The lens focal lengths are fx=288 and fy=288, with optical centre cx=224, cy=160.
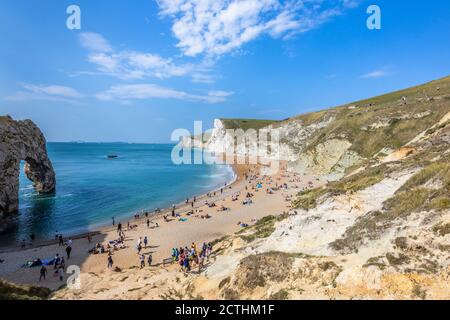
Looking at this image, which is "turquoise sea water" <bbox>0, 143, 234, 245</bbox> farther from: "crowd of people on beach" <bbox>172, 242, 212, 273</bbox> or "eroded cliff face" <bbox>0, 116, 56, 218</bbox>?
"crowd of people on beach" <bbox>172, 242, 212, 273</bbox>

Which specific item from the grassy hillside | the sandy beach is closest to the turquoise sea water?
the sandy beach

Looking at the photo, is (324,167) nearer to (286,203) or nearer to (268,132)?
(286,203)

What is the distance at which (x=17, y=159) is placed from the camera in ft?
147

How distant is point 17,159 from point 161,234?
2846cm

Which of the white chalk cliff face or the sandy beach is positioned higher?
the white chalk cliff face

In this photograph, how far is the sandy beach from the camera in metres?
25.2

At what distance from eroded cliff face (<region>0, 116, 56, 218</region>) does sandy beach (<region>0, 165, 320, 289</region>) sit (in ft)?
49.8

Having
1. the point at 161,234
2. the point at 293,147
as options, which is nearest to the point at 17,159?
the point at 161,234

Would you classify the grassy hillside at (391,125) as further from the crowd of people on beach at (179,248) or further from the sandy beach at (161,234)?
A: the sandy beach at (161,234)

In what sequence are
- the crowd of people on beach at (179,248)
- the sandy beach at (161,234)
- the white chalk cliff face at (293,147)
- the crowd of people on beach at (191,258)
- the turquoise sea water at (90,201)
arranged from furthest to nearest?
the white chalk cliff face at (293,147), the turquoise sea water at (90,201), the sandy beach at (161,234), the crowd of people on beach at (179,248), the crowd of people on beach at (191,258)

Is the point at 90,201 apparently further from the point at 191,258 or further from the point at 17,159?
the point at 191,258

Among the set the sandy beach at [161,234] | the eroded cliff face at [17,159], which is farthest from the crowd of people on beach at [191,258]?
the eroded cliff face at [17,159]

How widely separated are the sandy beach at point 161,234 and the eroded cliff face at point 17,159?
15.2 meters

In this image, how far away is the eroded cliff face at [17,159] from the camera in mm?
41031
